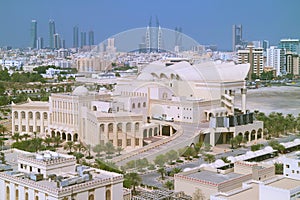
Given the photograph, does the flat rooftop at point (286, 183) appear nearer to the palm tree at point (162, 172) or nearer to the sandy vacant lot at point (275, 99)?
the palm tree at point (162, 172)

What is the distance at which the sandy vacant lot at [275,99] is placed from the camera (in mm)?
17406

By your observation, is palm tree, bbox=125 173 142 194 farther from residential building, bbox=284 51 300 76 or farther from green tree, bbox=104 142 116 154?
residential building, bbox=284 51 300 76

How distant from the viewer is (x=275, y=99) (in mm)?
20797

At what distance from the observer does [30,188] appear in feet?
17.5

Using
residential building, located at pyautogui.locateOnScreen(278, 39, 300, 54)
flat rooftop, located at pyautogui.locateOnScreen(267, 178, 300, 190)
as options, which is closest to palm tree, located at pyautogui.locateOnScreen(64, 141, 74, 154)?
flat rooftop, located at pyautogui.locateOnScreen(267, 178, 300, 190)

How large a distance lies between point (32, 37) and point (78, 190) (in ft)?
183

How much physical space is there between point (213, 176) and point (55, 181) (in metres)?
2.31

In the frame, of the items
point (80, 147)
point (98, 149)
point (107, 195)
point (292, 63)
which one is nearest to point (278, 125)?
point (80, 147)

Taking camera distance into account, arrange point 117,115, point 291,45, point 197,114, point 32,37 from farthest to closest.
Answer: point 32,37 < point 291,45 < point 197,114 < point 117,115

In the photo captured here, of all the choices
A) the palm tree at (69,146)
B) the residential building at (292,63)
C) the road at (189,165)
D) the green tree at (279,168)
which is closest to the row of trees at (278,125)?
the road at (189,165)

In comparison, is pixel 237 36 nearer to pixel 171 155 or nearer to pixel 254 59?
pixel 254 59

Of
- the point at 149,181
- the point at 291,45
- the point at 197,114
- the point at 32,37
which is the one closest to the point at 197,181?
the point at 149,181

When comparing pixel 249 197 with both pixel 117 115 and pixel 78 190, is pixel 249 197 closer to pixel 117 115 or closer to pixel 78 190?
pixel 78 190

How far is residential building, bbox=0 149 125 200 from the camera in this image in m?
5.20
